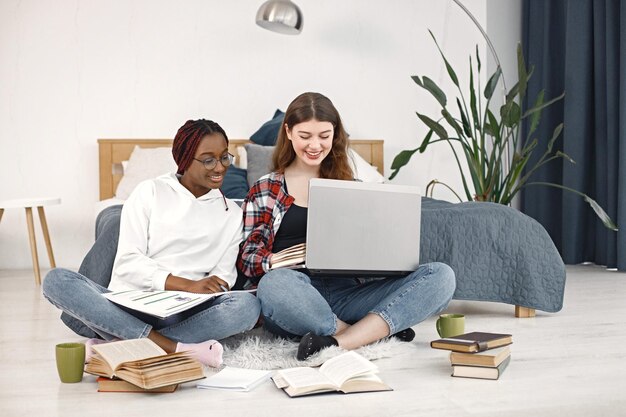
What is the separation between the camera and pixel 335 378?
78.5 inches

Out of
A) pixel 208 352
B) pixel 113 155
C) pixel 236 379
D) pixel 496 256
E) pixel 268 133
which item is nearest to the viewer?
pixel 236 379

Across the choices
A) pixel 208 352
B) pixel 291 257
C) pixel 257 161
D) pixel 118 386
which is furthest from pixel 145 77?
pixel 118 386

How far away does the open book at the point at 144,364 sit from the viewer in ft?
6.35

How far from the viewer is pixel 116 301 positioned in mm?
2145

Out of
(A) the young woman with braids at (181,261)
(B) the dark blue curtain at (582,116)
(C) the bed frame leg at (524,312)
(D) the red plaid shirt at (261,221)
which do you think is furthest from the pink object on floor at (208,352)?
(B) the dark blue curtain at (582,116)

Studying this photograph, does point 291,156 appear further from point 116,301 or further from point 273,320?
point 116,301

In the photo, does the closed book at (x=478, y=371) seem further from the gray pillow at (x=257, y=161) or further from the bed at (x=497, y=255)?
the gray pillow at (x=257, y=161)

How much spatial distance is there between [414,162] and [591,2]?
145cm

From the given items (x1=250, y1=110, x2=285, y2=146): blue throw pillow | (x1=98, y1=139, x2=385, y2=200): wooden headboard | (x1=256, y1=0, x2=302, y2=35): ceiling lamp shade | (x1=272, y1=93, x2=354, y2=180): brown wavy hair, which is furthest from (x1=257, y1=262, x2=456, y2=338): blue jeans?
(x1=98, y1=139, x2=385, y2=200): wooden headboard

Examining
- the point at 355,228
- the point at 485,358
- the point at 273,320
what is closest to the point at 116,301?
the point at 273,320

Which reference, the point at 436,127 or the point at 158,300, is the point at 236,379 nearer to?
the point at 158,300

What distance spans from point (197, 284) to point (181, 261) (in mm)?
133

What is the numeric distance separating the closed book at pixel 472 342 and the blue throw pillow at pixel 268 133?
2557 mm

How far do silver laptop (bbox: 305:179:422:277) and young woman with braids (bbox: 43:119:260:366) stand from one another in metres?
0.26
